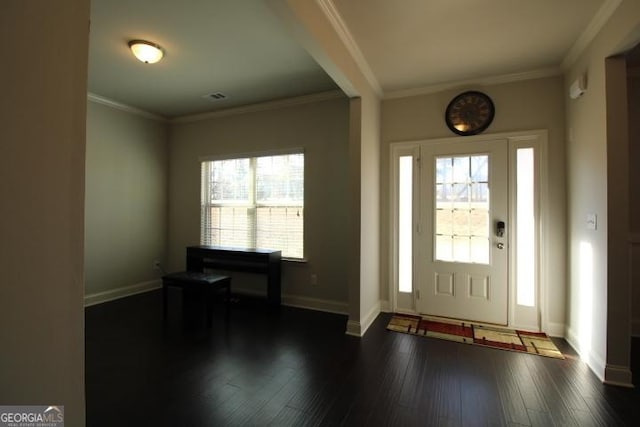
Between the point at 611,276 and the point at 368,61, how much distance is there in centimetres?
264

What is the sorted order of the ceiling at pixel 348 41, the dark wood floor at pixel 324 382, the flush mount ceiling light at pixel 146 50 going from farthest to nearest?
the flush mount ceiling light at pixel 146 50
the ceiling at pixel 348 41
the dark wood floor at pixel 324 382

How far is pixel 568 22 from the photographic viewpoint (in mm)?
2311

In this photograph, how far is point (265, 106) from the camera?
13.7 feet

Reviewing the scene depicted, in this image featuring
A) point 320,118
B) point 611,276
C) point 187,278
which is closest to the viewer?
point 611,276

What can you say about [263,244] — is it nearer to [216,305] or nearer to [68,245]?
[216,305]

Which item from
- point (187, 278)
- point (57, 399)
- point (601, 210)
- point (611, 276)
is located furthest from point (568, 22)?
point (187, 278)

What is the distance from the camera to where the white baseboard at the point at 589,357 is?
2.22 metres

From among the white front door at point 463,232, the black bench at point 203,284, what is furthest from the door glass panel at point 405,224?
the black bench at point 203,284

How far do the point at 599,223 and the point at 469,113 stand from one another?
1.61 meters

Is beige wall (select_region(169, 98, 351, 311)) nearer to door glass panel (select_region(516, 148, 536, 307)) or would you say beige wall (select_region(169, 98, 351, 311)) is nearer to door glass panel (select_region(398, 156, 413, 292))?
door glass panel (select_region(398, 156, 413, 292))

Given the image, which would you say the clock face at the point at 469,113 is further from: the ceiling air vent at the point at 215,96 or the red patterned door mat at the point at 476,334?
the ceiling air vent at the point at 215,96

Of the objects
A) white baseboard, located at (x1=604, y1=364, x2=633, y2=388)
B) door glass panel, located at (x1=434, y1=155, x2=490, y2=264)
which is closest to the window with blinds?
door glass panel, located at (x1=434, y1=155, x2=490, y2=264)

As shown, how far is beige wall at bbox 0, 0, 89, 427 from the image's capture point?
0.68 metres

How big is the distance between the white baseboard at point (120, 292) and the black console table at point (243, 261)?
3.05 ft
